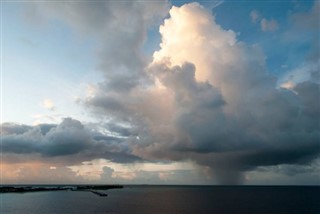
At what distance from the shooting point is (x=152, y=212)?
10512cm

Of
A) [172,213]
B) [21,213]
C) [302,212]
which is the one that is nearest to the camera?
[21,213]

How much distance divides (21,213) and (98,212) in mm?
23097

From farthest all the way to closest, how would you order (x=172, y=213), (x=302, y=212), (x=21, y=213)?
(x=302, y=212), (x=172, y=213), (x=21, y=213)

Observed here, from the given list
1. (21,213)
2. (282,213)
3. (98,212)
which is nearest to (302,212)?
(282,213)

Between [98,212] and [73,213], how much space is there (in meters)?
7.77

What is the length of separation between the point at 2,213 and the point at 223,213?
227 feet

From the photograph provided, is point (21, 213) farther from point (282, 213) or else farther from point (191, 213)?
point (282, 213)

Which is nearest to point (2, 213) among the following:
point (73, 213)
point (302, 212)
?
point (73, 213)

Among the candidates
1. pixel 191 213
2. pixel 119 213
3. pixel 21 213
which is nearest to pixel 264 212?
pixel 191 213

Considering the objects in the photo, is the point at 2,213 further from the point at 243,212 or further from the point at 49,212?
the point at 243,212

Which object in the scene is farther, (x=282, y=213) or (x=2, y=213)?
(x=282, y=213)

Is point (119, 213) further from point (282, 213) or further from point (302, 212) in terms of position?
point (302, 212)

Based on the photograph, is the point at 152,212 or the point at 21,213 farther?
the point at 152,212

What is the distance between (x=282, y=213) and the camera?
107062mm
